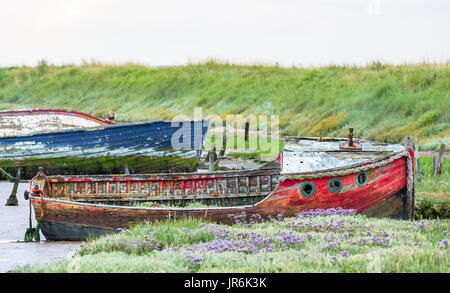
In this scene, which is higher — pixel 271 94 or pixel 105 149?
pixel 271 94

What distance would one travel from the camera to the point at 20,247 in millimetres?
12406

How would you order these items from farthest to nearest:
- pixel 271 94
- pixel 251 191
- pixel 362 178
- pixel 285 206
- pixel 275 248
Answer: pixel 271 94, pixel 251 191, pixel 362 178, pixel 285 206, pixel 275 248

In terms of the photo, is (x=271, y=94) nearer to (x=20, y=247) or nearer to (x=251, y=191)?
(x=251, y=191)

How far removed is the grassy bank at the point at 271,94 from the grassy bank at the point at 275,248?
13019 mm

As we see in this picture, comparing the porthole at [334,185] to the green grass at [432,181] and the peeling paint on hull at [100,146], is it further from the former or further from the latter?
the peeling paint on hull at [100,146]

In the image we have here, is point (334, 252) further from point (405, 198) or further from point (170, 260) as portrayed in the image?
point (405, 198)

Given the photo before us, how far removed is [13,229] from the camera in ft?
47.0

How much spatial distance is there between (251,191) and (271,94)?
74.3 feet

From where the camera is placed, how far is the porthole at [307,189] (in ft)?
40.7

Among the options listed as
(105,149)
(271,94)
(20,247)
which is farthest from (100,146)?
(271,94)

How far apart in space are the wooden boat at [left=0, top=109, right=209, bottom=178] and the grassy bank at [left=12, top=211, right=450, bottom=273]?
9.90 m

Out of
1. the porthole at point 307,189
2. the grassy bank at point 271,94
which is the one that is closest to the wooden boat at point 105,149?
the grassy bank at point 271,94

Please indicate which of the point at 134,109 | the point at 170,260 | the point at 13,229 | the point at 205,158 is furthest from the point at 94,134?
the point at 134,109

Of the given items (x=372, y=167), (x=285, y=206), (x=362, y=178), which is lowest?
(x=285, y=206)
